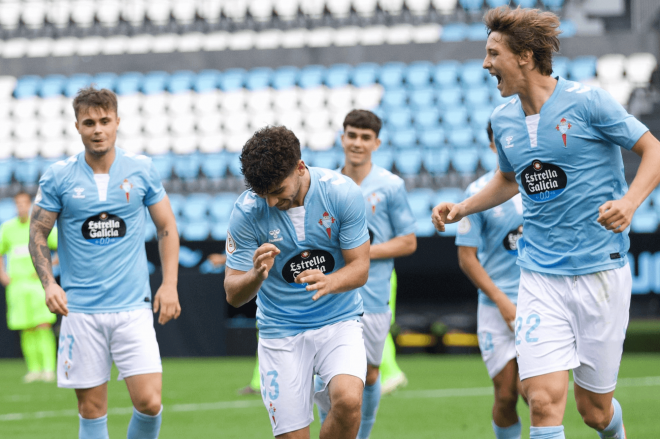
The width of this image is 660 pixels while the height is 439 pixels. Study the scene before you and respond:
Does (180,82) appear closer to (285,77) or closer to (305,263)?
(285,77)

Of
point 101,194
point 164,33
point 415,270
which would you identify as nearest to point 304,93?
point 164,33

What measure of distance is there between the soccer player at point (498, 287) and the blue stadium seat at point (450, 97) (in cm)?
1435

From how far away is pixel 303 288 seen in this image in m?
4.25

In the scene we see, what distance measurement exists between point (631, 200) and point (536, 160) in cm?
58

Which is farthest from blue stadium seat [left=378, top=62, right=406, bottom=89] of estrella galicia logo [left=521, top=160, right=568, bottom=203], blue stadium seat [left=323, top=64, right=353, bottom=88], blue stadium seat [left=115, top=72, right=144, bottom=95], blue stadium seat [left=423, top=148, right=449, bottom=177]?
estrella galicia logo [left=521, top=160, right=568, bottom=203]

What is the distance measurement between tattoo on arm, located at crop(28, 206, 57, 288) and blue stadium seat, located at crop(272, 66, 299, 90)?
51.8 ft

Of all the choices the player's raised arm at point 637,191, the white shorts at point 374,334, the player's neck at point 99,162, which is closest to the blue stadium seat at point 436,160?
the white shorts at point 374,334

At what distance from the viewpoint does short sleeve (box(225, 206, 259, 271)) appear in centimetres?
409

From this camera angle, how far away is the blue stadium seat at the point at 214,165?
19.3 m

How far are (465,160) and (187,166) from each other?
21.2ft

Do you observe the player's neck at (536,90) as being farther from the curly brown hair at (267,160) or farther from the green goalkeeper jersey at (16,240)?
the green goalkeeper jersey at (16,240)

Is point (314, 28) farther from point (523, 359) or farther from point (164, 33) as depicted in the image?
point (523, 359)

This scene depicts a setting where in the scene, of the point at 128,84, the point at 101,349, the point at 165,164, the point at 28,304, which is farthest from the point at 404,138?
the point at 101,349

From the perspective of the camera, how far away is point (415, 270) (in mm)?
15586
